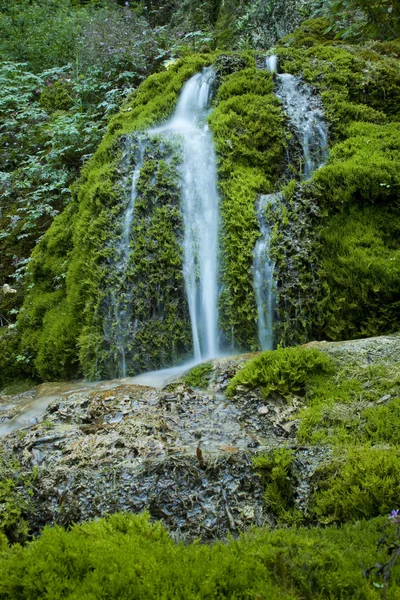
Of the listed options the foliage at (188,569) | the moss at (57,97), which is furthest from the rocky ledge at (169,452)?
the moss at (57,97)

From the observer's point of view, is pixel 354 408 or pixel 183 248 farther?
pixel 183 248

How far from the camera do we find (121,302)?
638cm

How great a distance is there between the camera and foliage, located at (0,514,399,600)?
1.91 meters

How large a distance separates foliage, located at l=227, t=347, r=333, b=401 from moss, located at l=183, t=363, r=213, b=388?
48 cm

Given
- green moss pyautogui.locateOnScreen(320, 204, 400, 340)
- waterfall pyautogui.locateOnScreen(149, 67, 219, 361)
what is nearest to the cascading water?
waterfall pyautogui.locateOnScreen(149, 67, 219, 361)

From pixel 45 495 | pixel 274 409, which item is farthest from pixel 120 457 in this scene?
pixel 274 409

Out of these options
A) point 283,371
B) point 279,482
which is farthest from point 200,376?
point 279,482

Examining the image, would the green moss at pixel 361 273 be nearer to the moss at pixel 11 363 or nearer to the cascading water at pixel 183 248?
the cascading water at pixel 183 248

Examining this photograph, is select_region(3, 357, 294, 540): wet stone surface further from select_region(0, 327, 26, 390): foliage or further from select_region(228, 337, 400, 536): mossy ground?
select_region(0, 327, 26, 390): foliage

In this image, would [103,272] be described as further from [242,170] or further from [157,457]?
[157,457]

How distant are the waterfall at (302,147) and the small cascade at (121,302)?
172 cm

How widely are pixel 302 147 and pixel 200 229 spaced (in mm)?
1981

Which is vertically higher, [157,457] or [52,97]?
[52,97]

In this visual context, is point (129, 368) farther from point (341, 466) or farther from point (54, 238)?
point (341, 466)
